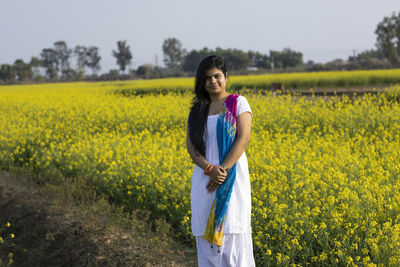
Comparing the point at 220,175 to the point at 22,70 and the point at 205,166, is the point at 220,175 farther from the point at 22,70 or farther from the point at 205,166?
the point at 22,70

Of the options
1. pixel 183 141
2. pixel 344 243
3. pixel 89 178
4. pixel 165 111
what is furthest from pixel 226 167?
pixel 165 111

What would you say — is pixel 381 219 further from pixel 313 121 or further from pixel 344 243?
pixel 313 121

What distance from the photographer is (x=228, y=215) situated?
2.08 m

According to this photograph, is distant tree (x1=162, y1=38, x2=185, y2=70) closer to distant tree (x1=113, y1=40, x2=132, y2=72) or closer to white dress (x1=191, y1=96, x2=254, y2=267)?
distant tree (x1=113, y1=40, x2=132, y2=72)

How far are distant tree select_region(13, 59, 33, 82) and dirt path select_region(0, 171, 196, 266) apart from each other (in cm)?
6473

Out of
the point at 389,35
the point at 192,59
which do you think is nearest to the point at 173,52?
the point at 192,59

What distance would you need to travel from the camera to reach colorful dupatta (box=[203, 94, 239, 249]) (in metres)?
2.07

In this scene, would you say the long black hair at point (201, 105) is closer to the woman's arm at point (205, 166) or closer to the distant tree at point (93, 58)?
the woman's arm at point (205, 166)

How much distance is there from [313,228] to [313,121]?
4906 millimetres

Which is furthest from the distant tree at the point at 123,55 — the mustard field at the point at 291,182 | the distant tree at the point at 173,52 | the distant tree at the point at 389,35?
the mustard field at the point at 291,182

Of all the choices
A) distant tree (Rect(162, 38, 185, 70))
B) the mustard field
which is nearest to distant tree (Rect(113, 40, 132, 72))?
distant tree (Rect(162, 38, 185, 70))

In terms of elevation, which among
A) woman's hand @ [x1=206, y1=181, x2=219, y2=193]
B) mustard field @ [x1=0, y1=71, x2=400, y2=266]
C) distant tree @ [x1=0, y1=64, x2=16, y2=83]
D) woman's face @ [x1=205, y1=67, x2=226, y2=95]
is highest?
distant tree @ [x1=0, y1=64, x2=16, y2=83]

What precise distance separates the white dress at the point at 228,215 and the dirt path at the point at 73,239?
1.23 m

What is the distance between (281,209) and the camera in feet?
10.3
